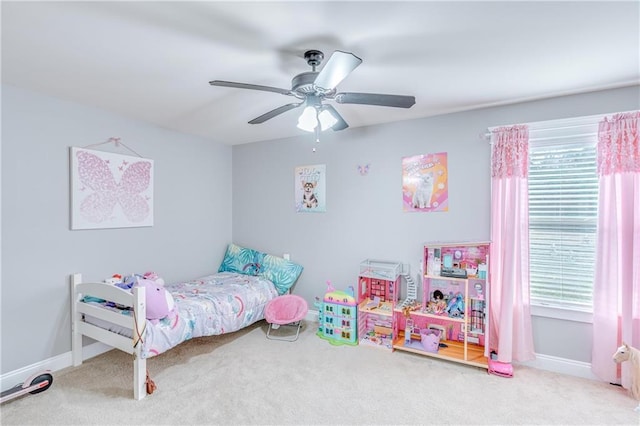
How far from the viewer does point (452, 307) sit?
2.78 meters

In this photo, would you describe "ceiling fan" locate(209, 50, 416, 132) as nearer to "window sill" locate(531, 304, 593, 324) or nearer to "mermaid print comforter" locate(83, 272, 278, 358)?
"mermaid print comforter" locate(83, 272, 278, 358)

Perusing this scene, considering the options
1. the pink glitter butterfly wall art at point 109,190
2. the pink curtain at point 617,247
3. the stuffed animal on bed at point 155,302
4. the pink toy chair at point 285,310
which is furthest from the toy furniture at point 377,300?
the pink glitter butterfly wall art at point 109,190

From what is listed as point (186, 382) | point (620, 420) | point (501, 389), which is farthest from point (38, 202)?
point (620, 420)

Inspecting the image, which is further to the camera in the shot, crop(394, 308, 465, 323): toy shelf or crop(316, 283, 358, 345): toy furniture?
crop(316, 283, 358, 345): toy furniture

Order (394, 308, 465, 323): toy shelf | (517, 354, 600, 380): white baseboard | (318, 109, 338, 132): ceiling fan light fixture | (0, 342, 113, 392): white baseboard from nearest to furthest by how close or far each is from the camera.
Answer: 1. (318, 109, 338, 132): ceiling fan light fixture
2. (0, 342, 113, 392): white baseboard
3. (517, 354, 600, 380): white baseboard
4. (394, 308, 465, 323): toy shelf

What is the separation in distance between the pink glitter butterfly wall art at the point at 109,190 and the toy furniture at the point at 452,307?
279cm

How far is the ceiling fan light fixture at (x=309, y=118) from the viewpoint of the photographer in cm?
190

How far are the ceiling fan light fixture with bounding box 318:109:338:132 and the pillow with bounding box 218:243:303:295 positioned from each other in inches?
79.8

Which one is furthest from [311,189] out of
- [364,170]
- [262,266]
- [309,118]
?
[309,118]

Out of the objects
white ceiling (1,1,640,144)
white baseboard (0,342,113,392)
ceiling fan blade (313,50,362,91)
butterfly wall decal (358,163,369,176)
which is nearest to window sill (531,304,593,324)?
white ceiling (1,1,640,144)

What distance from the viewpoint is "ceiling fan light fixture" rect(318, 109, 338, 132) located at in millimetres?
2035

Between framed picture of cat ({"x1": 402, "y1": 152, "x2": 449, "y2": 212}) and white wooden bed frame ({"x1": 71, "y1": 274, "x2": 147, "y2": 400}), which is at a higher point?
framed picture of cat ({"x1": 402, "y1": 152, "x2": 449, "y2": 212})

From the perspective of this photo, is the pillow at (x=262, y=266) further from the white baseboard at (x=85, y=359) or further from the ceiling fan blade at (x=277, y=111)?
the ceiling fan blade at (x=277, y=111)

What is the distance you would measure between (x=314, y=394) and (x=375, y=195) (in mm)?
1974
